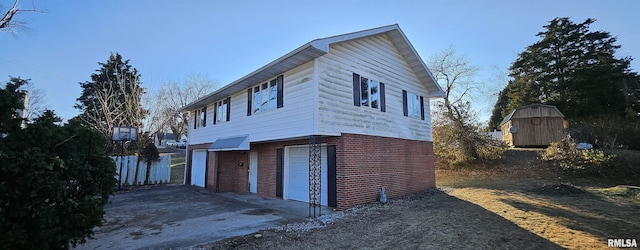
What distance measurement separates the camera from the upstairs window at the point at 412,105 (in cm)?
1185

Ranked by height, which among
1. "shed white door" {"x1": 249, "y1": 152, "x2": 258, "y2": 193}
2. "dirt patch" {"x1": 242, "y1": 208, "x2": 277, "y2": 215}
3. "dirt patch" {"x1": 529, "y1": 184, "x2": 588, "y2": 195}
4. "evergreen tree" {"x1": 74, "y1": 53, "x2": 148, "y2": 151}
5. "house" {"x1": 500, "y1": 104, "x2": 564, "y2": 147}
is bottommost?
"dirt patch" {"x1": 242, "y1": 208, "x2": 277, "y2": 215}

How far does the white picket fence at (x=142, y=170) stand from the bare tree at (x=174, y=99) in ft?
20.1

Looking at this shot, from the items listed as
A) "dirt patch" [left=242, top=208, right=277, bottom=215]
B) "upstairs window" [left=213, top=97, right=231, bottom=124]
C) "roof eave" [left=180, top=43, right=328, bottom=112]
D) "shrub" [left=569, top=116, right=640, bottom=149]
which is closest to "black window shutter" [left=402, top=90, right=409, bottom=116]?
"roof eave" [left=180, top=43, right=328, bottom=112]

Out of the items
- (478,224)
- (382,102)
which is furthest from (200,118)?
(478,224)

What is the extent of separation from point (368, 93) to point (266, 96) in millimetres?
3607

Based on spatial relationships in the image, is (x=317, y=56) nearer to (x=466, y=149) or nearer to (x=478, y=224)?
(x=478, y=224)

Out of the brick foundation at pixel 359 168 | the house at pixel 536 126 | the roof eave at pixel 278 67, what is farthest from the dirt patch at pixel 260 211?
the house at pixel 536 126

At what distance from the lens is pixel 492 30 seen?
1197 centimetres

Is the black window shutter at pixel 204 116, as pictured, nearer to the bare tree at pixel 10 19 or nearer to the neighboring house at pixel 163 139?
the bare tree at pixel 10 19

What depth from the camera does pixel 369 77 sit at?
10.1 metres

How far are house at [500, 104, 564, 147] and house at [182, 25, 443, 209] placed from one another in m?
10.2

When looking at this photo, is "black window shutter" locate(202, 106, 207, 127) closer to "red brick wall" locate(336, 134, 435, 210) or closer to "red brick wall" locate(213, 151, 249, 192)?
"red brick wall" locate(213, 151, 249, 192)

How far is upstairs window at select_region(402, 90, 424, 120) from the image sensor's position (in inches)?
467

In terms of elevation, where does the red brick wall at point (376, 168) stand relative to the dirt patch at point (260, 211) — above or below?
above
